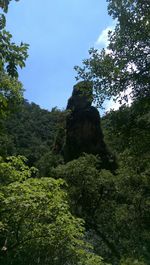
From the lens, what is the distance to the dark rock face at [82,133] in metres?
52.9

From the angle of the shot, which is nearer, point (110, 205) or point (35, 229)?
point (35, 229)

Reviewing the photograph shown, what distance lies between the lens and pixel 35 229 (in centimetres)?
780

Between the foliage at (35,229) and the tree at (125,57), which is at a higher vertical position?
the tree at (125,57)

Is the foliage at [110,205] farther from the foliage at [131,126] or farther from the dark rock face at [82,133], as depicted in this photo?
the dark rock face at [82,133]

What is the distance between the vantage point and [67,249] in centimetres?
801

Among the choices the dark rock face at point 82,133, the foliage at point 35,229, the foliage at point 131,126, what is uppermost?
the dark rock face at point 82,133

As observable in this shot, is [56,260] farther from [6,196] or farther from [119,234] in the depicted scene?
[119,234]

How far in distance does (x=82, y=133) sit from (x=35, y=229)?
4651 cm

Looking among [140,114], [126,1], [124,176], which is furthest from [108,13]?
[124,176]

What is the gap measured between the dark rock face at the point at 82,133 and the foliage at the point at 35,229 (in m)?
43.1

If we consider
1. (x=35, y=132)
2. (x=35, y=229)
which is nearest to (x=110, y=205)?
(x=35, y=229)

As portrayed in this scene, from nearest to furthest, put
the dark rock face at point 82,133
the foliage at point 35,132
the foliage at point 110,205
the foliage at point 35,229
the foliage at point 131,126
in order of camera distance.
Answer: the foliage at point 35,229 < the foliage at point 131,126 < the foliage at point 110,205 < the dark rock face at point 82,133 < the foliage at point 35,132

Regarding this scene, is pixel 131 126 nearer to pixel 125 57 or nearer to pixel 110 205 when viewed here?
pixel 125 57

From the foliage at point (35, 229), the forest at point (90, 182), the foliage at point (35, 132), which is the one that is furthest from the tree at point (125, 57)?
the foliage at point (35, 132)
